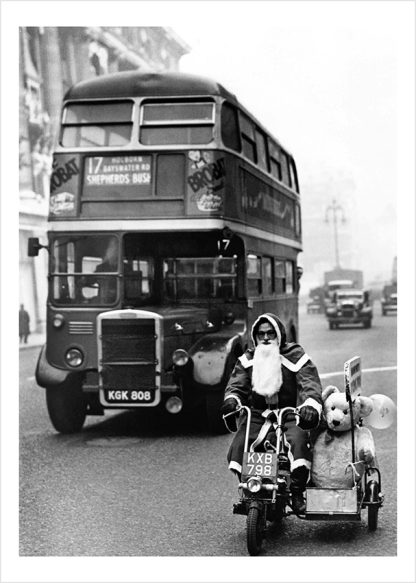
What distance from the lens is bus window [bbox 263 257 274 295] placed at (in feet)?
27.0

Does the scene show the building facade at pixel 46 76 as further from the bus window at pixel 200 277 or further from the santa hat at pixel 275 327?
the santa hat at pixel 275 327

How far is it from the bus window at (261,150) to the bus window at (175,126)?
0.38m

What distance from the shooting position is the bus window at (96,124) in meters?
8.34

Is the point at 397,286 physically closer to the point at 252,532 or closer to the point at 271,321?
the point at 271,321

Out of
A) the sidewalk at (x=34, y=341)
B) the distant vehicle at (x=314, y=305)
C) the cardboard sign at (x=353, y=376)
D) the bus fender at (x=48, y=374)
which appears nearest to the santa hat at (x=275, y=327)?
the cardboard sign at (x=353, y=376)

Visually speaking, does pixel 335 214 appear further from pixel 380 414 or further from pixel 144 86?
pixel 380 414

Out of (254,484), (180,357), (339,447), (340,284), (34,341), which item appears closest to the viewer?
(254,484)

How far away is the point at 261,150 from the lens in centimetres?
830

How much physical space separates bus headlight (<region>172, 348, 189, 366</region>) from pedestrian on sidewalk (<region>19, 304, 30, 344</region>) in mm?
1224

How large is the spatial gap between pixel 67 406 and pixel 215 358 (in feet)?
4.39

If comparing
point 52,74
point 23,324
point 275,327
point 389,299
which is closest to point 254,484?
point 275,327

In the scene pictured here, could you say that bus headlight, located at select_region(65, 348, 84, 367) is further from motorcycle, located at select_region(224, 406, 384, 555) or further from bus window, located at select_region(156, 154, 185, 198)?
motorcycle, located at select_region(224, 406, 384, 555)

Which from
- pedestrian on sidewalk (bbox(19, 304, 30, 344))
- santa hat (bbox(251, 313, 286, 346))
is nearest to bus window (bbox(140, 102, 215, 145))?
pedestrian on sidewalk (bbox(19, 304, 30, 344))
